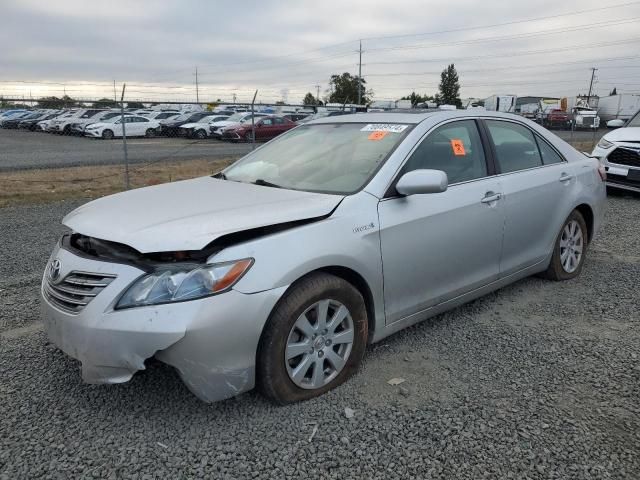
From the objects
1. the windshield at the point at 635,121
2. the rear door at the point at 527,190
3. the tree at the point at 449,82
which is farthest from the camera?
the tree at the point at 449,82

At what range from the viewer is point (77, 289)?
2746mm

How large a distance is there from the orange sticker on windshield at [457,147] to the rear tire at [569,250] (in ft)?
4.66

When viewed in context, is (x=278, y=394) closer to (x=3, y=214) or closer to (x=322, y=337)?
(x=322, y=337)

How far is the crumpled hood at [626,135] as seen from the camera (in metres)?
9.29

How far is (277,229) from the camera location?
2887 mm

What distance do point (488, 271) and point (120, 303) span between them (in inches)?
102

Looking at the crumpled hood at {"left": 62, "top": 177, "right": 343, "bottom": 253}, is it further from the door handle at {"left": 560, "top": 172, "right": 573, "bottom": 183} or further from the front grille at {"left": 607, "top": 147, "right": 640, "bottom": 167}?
the front grille at {"left": 607, "top": 147, "right": 640, "bottom": 167}

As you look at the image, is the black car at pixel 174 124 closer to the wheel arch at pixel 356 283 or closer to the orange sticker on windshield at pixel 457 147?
the orange sticker on windshield at pixel 457 147

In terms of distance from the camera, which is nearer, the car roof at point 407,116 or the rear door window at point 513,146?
the car roof at point 407,116

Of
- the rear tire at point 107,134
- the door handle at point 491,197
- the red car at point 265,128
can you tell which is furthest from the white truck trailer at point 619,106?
the door handle at point 491,197

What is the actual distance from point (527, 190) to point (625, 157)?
629cm

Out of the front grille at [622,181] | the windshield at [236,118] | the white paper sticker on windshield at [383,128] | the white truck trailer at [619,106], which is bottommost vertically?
the front grille at [622,181]

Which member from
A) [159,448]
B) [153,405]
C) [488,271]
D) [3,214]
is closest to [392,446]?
[159,448]

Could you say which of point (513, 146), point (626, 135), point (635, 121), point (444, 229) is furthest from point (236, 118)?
point (444, 229)
